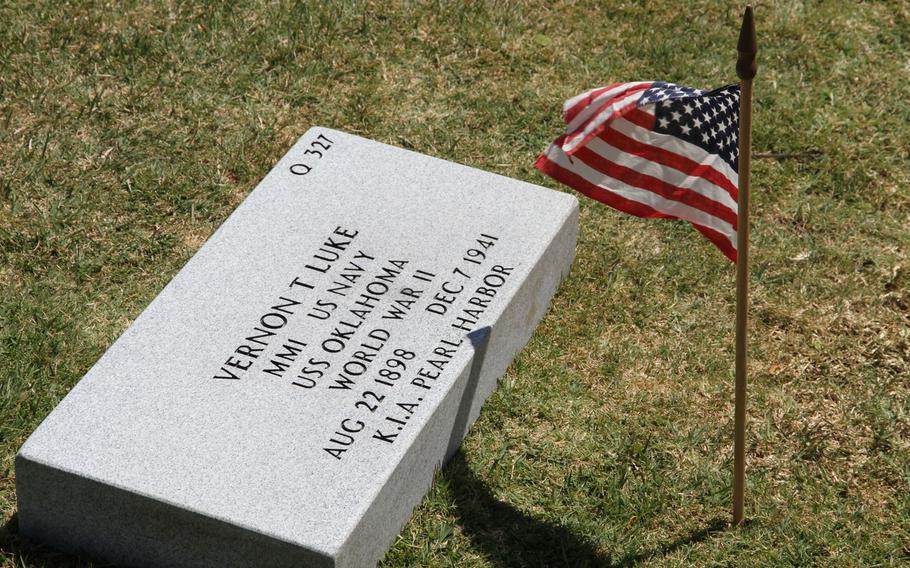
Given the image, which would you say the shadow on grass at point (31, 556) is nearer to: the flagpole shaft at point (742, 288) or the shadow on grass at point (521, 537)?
the shadow on grass at point (521, 537)

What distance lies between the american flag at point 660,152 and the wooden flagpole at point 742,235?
171 mm

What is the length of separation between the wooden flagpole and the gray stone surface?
1002mm

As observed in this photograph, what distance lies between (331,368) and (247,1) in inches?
148

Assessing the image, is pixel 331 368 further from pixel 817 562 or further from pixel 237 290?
pixel 817 562

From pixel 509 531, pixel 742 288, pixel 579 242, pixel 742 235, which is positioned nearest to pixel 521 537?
pixel 509 531

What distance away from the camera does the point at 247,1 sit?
7.97 meters

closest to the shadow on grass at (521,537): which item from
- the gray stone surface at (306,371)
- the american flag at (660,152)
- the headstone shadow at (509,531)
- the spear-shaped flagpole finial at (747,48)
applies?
the headstone shadow at (509,531)

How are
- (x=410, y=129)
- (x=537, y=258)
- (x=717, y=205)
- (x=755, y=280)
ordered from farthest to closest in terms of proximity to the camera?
(x=410, y=129) < (x=755, y=280) < (x=537, y=258) < (x=717, y=205)

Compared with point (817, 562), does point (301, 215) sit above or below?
above

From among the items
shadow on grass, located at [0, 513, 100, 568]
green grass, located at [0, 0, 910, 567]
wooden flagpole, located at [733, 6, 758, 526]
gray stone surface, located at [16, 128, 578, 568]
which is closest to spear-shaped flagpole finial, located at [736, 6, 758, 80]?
wooden flagpole, located at [733, 6, 758, 526]

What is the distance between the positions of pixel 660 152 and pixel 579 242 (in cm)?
181

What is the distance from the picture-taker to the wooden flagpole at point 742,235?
161 inches

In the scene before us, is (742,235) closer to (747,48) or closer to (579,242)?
(747,48)

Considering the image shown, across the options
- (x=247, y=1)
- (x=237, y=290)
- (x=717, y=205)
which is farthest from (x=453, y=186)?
(x=247, y=1)
